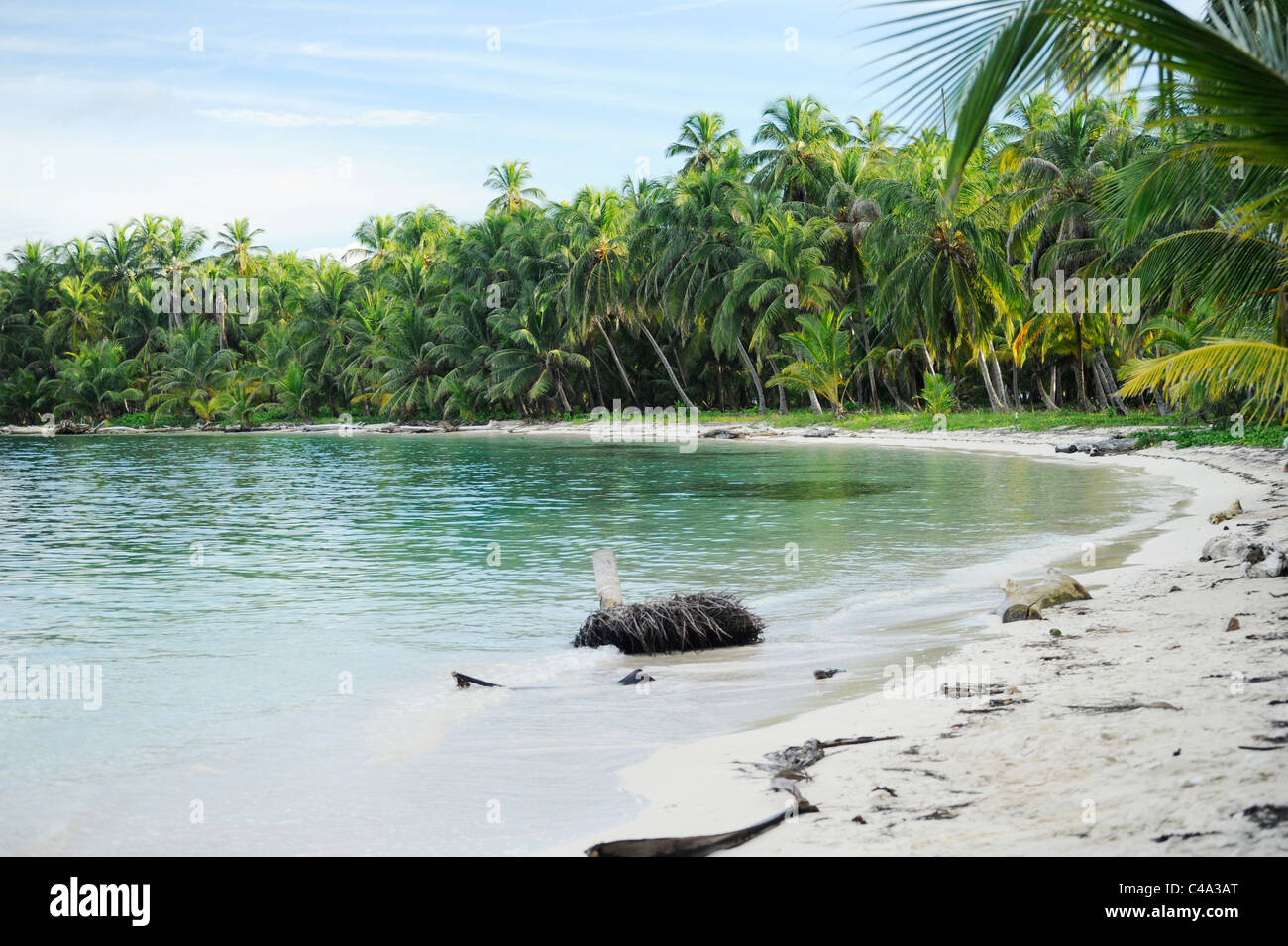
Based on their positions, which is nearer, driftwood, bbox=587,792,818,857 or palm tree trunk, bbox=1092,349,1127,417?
driftwood, bbox=587,792,818,857

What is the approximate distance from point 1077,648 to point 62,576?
1245 cm

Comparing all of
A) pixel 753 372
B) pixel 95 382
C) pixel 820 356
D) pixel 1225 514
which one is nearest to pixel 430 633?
pixel 1225 514

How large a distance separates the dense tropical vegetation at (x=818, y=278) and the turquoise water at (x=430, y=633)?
11.4 ft

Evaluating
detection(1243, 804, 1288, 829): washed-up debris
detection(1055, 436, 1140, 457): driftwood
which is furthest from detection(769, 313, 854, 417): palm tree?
detection(1243, 804, 1288, 829): washed-up debris

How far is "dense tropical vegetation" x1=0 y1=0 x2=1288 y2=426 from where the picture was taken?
5.02 metres

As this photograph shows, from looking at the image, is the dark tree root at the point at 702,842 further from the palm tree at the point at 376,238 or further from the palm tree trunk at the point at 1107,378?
the palm tree at the point at 376,238

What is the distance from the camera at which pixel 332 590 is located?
12.3 metres

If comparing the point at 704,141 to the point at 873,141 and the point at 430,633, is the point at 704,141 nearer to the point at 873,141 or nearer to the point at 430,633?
the point at 873,141

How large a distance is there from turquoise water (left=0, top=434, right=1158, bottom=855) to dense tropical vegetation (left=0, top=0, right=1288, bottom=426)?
346 centimetres

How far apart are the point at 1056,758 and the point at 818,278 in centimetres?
3923

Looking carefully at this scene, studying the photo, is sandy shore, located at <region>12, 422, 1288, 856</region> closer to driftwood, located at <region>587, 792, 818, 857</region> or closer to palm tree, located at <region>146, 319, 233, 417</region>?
driftwood, located at <region>587, 792, 818, 857</region>

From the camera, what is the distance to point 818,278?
42.4m
